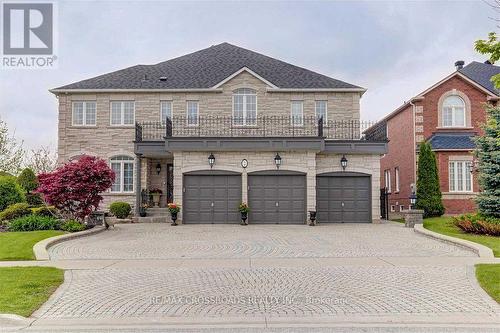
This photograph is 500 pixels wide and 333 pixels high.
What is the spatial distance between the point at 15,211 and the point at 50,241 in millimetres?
6450

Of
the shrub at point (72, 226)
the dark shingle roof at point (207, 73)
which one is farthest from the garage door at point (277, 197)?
the shrub at point (72, 226)

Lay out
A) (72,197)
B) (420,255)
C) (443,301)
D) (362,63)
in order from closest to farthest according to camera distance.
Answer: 1. (443,301)
2. (420,255)
3. (72,197)
4. (362,63)

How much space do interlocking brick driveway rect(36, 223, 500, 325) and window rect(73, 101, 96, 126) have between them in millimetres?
11866

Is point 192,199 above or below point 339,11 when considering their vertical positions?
below

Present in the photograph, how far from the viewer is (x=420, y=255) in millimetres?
12852

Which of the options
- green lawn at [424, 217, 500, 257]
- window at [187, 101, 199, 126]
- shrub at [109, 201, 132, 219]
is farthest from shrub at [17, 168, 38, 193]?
green lawn at [424, 217, 500, 257]

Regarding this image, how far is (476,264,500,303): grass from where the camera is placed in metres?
8.30

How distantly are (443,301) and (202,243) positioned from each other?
8.94 meters

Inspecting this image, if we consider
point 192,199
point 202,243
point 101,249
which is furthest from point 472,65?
point 101,249

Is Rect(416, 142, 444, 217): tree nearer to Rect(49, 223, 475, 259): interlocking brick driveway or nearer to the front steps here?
Rect(49, 223, 475, 259): interlocking brick driveway

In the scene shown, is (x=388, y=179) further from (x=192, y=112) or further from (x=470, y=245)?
(x=470, y=245)

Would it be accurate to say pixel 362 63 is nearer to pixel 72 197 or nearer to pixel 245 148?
pixel 245 148

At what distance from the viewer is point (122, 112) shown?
86.2ft

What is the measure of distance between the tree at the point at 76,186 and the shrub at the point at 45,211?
3.47 feet
